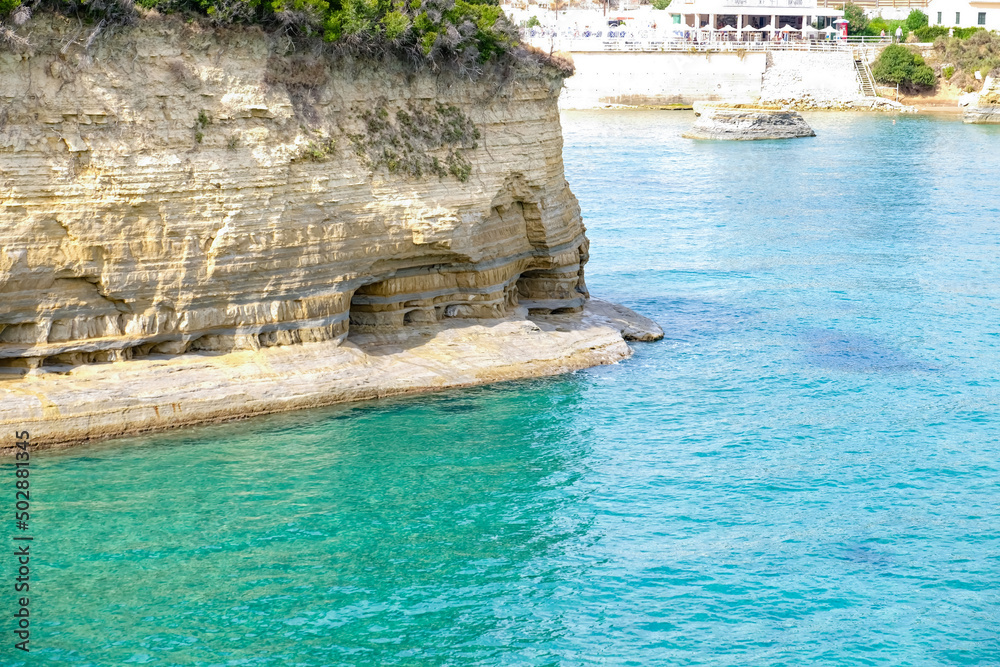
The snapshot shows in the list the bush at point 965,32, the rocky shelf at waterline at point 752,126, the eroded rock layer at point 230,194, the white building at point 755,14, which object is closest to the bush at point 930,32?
the bush at point 965,32

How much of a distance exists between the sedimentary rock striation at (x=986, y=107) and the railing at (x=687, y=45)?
14.6 m

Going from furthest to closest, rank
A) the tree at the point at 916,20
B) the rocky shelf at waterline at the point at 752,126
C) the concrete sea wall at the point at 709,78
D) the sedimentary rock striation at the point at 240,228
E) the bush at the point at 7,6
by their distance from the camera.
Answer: the tree at the point at 916,20 → the concrete sea wall at the point at 709,78 → the rocky shelf at waterline at the point at 752,126 → the sedimentary rock striation at the point at 240,228 → the bush at the point at 7,6

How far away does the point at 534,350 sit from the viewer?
25.0 m

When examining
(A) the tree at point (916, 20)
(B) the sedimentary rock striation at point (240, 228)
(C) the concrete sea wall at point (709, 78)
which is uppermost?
(A) the tree at point (916, 20)

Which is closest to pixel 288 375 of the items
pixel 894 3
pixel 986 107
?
pixel 986 107

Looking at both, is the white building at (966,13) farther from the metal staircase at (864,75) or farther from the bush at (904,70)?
the metal staircase at (864,75)

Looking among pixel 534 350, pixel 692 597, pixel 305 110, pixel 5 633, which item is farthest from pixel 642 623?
pixel 305 110

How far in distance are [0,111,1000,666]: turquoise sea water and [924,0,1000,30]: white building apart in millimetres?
86624

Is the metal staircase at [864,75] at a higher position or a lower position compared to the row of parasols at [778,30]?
lower

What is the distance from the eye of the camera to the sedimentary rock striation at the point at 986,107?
8525 cm

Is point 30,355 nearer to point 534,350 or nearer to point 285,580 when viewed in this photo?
point 285,580

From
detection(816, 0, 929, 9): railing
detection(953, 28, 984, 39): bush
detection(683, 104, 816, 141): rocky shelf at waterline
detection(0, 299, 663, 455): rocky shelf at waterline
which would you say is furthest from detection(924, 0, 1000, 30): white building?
detection(0, 299, 663, 455): rocky shelf at waterline

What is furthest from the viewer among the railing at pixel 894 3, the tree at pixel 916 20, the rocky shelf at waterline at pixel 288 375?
the railing at pixel 894 3

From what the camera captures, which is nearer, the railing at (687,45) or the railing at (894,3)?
the railing at (687,45)
